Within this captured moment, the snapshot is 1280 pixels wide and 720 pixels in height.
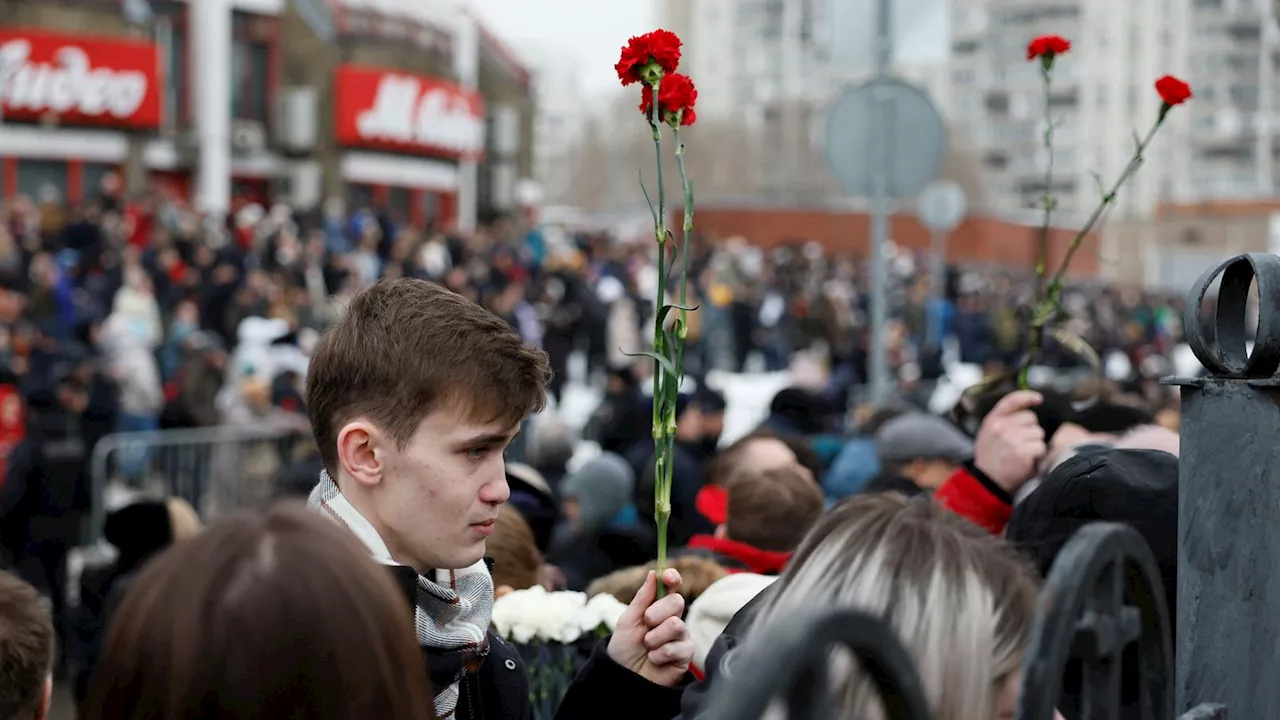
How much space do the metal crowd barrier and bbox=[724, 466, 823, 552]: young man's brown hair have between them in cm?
730

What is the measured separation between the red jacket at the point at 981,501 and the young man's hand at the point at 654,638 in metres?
1.70

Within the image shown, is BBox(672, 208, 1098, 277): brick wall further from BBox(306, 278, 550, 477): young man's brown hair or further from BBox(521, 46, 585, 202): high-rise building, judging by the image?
BBox(521, 46, 585, 202): high-rise building

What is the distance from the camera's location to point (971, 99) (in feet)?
356

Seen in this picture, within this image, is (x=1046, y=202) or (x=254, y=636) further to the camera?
(x=1046, y=202)

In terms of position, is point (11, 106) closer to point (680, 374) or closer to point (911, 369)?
point (911, 369)

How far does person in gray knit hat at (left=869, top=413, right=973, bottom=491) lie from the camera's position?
6.65 meters

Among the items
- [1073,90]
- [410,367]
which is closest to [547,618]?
[410,367]

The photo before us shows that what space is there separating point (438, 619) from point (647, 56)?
91 centimetres

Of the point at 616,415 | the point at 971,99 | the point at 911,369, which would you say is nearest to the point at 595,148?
the point at 971,99

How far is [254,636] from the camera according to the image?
166 centimetres

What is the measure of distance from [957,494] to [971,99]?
107 meters

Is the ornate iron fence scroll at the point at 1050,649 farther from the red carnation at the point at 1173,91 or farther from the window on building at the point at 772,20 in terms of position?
the window on building at the point at 772,20

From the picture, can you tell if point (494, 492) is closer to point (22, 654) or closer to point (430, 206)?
point (22, 654)

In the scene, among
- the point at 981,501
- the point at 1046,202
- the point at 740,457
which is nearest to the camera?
the point at 981,501
